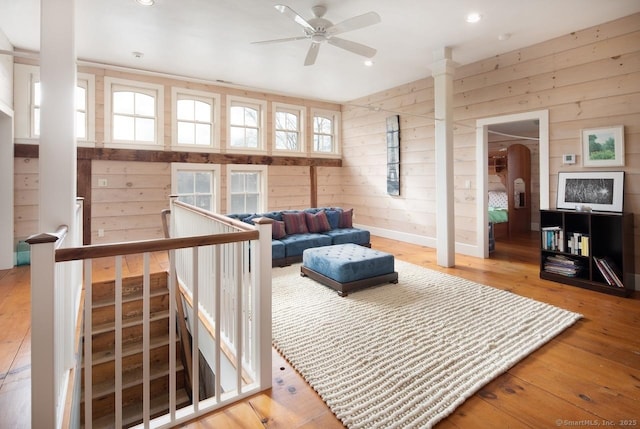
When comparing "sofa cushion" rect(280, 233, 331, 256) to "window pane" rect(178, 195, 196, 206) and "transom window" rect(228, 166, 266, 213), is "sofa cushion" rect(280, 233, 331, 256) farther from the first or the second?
"window pane" rect(178, 195, 196, 206)

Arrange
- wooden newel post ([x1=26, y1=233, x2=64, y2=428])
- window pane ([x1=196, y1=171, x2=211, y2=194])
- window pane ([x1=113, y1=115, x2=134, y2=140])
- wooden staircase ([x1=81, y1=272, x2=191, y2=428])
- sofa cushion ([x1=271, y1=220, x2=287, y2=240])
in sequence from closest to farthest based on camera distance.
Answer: wooden newel post ([x1=26, y1=233, x2=64, y2=428]), wooden staircase ([x1=81, y1=272, x2=191, y2=428]), sofa cushion ([x1=271, y1=220, x2=287, y2=240]), window pane ([x1=113, y1=115, x2=134, y2=140]), window pane ([x1=196, y1=171, x2=211, y2=194])

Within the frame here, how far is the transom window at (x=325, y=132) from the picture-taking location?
24.4 feet

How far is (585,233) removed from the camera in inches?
151

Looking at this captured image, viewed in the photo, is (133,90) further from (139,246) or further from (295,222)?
(139,246)

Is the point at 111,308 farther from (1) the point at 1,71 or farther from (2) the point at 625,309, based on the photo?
(2) the point at 625,309

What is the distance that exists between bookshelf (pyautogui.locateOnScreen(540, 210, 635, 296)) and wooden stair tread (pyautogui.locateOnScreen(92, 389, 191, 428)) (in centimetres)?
439

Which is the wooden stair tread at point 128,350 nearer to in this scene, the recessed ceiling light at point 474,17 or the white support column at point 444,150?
the white support column at point 444,150

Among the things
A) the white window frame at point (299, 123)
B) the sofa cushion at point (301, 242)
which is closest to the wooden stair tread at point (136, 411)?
the sofa cushion at point (301, 242)

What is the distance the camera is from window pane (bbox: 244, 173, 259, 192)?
6.60m

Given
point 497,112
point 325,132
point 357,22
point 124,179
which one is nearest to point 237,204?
point 124,179

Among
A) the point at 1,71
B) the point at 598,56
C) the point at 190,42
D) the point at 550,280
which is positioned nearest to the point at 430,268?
the point at 550,280

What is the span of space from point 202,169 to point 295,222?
6.94 feet

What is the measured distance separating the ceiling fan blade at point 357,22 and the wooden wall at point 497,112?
113cm

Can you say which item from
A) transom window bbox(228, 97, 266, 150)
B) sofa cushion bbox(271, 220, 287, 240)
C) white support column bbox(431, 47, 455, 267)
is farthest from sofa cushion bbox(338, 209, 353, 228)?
transom window bbox(228, 97, 266, 150)
